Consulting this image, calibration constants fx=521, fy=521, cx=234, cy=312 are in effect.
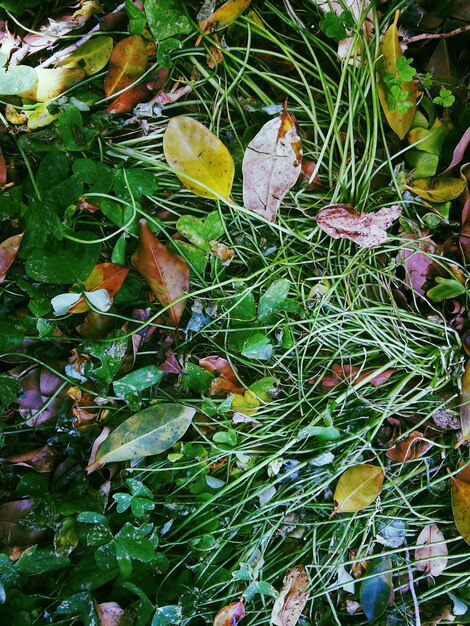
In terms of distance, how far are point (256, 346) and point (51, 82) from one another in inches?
23.4

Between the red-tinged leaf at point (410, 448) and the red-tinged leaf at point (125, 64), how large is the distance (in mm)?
849

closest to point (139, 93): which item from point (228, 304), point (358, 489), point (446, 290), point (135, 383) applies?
point (228, 304)

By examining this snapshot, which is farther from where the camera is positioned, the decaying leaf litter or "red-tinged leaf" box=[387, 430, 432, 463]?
"red-tinged leaf" box=[387, 430, 432, 463]

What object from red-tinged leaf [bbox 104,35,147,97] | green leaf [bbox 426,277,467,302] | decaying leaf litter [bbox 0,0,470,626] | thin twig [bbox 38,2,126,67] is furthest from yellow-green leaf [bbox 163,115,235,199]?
Result: green leaf [bbox 426,277,467,302]

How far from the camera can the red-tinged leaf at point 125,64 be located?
0.91m

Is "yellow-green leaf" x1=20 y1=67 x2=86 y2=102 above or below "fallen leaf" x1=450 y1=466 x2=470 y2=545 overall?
above

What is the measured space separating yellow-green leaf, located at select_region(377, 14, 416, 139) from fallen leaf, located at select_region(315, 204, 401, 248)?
0.52 feet

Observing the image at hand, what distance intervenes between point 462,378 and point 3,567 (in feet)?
2.97

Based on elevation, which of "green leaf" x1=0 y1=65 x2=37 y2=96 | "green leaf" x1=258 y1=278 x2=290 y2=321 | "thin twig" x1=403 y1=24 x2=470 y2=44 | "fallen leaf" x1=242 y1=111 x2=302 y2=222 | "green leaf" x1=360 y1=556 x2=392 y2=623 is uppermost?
"green leaf" x1=0 y1=65 x2=37 y2=96

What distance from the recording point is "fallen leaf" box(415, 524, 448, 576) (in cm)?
106

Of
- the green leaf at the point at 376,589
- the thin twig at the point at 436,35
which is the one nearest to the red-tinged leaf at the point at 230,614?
the green leaf at the point at 376,589

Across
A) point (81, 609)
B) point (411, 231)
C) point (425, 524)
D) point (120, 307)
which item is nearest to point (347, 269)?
point (411, 231)

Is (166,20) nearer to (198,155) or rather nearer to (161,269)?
(198,155)

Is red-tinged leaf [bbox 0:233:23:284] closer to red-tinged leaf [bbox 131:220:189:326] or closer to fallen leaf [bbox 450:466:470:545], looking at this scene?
red-tinged leaf [bbox 131:220:189:326]
